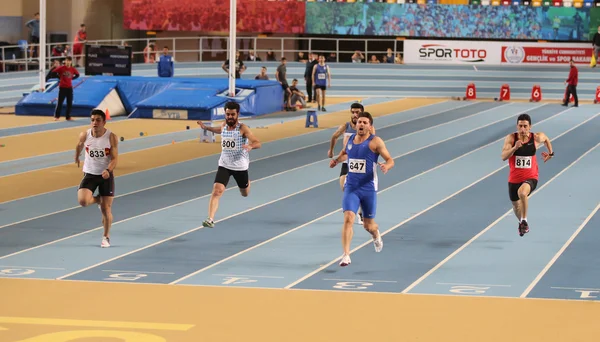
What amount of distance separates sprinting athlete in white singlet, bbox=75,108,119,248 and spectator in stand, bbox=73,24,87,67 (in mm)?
32360

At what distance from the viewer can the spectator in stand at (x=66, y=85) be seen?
33725 millimetres

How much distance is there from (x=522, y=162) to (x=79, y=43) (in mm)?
33770

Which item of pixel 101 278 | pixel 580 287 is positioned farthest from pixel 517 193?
pixel 101 278

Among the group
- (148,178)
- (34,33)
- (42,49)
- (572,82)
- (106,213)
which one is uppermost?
(34,33)

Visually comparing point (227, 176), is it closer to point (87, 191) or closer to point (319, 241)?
point (319, 241)

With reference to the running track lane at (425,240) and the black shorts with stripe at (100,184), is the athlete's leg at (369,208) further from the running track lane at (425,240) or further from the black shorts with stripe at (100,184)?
the black shorts with stripe at (100,184)

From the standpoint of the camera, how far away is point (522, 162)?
15.8 metres

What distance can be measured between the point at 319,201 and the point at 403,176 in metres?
3.74

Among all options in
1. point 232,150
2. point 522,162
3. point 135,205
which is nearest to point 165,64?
point 135,205

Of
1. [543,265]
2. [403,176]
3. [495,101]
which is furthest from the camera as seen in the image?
[495,101]

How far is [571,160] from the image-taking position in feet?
84.1

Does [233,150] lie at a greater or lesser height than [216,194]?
greater

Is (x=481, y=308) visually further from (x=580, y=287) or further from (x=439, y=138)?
(x=439, y=138)

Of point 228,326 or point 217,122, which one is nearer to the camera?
point 228,326
